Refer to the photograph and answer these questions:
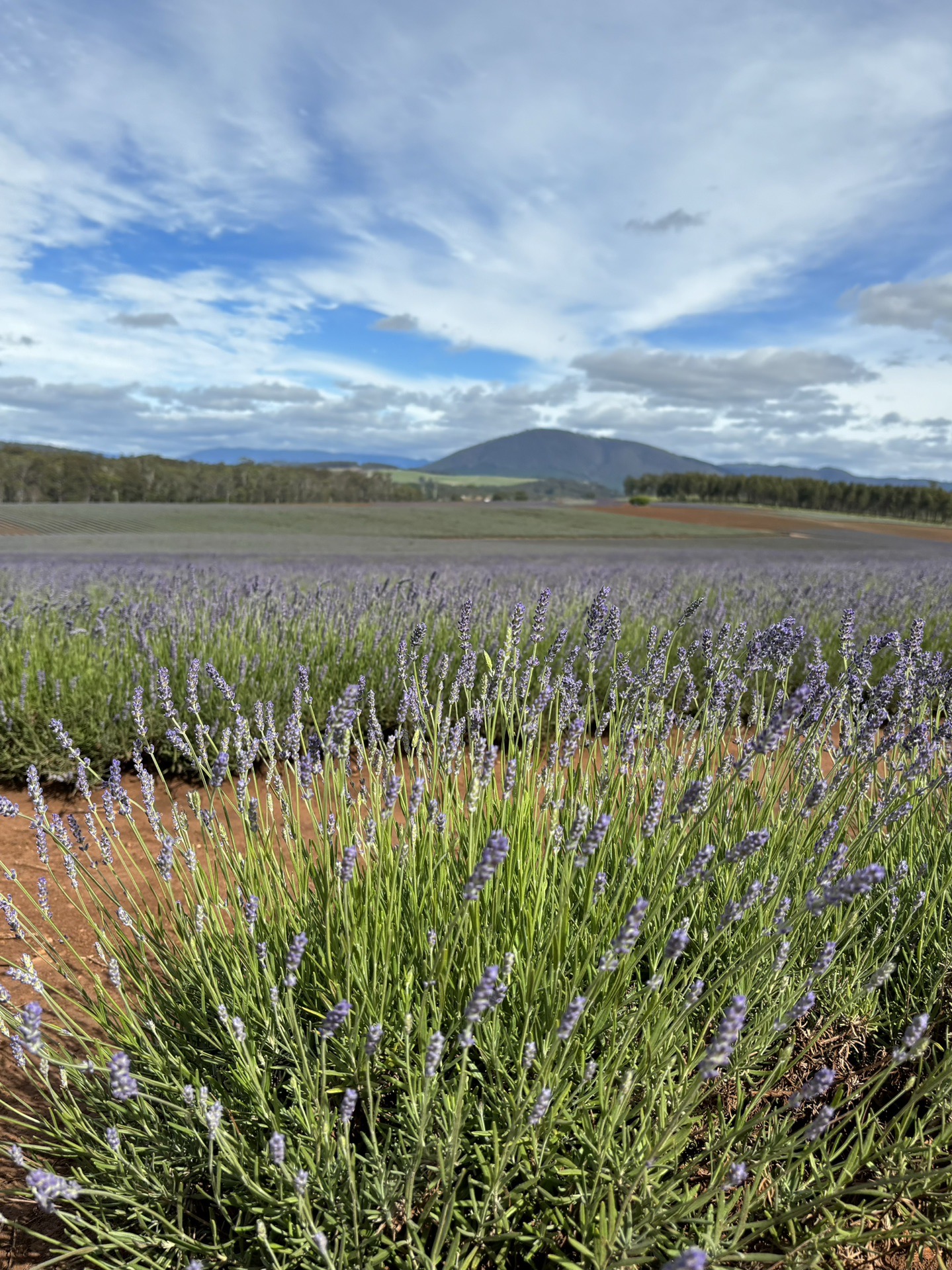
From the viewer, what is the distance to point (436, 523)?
3666 cm

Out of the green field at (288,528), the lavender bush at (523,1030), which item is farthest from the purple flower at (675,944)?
the green field at (288,528)

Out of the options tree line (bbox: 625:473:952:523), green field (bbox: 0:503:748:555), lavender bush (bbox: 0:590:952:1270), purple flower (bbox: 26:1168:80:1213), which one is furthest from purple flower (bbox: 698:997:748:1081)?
tree line (bbox: 625:473:952:523)

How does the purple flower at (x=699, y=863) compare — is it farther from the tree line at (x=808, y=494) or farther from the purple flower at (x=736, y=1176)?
the tree line at (x=808, y=494)

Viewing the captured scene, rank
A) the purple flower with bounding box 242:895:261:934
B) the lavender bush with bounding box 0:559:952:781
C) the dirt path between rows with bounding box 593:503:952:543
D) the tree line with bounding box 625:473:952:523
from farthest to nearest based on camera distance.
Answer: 1. the tree line with bounding box 625:473:952:523
2. the dirt path between rows with bounding box 593:503:952:543
3. the lavender bush with bounding box 0:559:952:781
4. the purple flower with bounding box 242:895:261:934

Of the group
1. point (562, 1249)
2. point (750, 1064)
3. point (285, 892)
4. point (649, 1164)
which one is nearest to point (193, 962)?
point (285, 892)

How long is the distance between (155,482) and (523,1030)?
6835cm

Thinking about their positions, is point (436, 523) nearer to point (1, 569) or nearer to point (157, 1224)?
point (1, 569)

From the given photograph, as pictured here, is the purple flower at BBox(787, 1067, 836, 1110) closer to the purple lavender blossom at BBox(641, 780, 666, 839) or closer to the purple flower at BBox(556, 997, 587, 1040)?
the purple flower at BBox(556, 997, 587, 1040)

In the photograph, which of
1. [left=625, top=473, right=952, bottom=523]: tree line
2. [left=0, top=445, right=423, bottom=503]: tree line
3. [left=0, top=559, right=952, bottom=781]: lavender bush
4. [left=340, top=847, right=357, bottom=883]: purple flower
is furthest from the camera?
[left=625, top=473, right=952, bottom=523]: tree line

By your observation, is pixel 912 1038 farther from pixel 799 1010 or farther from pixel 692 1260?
pixel 692 1260

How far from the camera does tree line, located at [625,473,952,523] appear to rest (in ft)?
269

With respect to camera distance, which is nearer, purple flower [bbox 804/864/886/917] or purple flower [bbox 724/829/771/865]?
purple flower [bbox 804/864/886/917]

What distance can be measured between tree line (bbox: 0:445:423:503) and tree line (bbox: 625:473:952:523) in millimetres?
48705

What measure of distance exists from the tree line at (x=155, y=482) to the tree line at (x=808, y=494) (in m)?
48.7
